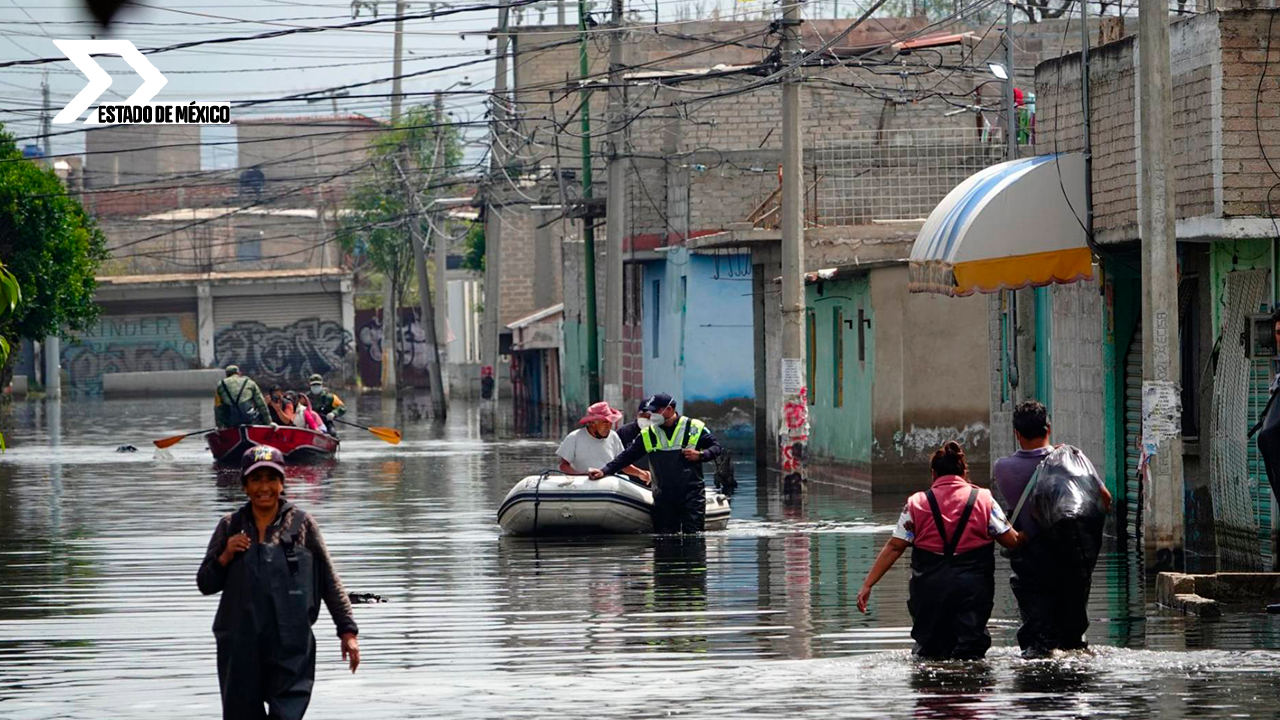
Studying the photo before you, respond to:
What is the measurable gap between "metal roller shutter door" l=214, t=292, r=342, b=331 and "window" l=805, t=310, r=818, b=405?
5896 centimetres

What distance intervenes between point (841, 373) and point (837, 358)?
316mm

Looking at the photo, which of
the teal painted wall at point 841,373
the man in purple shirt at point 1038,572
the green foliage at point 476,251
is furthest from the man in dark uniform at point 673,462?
the green foliage at point 476,251

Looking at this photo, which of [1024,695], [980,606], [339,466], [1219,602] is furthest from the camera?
[339,466]

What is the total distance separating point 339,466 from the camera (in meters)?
38.4

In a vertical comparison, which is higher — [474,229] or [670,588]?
[474,229]

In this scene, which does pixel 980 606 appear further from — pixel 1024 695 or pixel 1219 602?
pixel 1219 602

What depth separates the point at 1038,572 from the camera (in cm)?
1245

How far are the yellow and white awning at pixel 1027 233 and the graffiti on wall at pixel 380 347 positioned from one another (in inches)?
2850

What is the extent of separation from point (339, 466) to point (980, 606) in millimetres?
27286

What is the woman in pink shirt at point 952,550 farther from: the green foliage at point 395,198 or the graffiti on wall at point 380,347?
the graffiti on wall at point 380,347

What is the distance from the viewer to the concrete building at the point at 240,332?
299ft

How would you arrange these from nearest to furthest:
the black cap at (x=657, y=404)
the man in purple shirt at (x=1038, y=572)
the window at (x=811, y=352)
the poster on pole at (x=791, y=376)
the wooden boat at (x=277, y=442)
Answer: the man in purple shirt at (x=1038, y=572), the black cap at (x=657, y=404), the poster on pole at (x=791, y=376), the window at (x=811, y=352), the wooden boat at (x=277, y=442)

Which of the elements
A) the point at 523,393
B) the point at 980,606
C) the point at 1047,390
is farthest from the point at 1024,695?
the point at 523,393

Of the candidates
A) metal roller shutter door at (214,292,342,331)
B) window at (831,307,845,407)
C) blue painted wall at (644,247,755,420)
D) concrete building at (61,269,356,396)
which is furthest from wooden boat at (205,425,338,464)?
metal roller shutter door at (214,292,342,331)
